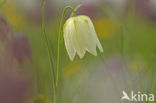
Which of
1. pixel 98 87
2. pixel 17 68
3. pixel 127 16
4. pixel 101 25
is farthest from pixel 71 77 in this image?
pixel 101 25

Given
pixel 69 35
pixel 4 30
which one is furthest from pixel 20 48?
pixel 69 35

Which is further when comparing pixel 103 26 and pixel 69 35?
pixel 103 26

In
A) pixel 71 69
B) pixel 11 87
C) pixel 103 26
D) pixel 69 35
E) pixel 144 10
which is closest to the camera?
pixel 69 35

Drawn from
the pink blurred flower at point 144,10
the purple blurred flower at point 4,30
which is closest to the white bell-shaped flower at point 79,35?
the purple blurred flower at point 4,30

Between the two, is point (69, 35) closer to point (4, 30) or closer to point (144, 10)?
point (4, 30)

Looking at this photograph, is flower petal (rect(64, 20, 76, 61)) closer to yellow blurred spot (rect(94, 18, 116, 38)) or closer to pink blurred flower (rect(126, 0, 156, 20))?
pink blurred flower (rect(126, 0, 156, 20))

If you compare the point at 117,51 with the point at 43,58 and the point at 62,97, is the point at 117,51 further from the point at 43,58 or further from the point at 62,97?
the point at 62,97
